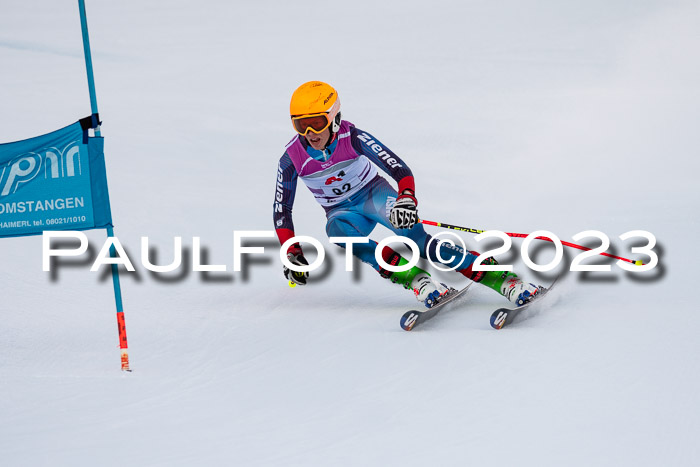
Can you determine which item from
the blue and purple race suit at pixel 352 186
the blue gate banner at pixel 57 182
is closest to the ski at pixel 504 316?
the blue and purple race suit at pixel 352 186

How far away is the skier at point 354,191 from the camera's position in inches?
212

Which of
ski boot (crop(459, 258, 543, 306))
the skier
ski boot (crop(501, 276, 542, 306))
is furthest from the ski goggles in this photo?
ski boot (crop(501, 276, 542, 306))

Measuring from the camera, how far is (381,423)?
12.2 ft

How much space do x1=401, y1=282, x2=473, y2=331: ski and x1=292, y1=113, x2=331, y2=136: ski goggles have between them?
130 centimetres

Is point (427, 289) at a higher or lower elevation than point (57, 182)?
lower

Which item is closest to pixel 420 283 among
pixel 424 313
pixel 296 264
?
pixel 424 313

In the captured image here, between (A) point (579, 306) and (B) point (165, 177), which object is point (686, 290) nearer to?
(A) point (579, 306)

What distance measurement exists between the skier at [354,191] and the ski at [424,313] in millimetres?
54

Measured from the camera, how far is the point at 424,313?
5.33m

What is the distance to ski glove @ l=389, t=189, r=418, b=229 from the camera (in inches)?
208

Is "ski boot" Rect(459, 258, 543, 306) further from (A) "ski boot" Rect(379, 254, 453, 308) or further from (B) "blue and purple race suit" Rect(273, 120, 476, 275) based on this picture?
(A) "ski boot" Rect(379, 254, 453, 308)

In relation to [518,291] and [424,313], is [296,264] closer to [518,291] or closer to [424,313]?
[424,313]

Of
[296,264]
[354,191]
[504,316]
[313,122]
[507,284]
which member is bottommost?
[504,316]

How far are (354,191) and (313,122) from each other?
2.25 feet
